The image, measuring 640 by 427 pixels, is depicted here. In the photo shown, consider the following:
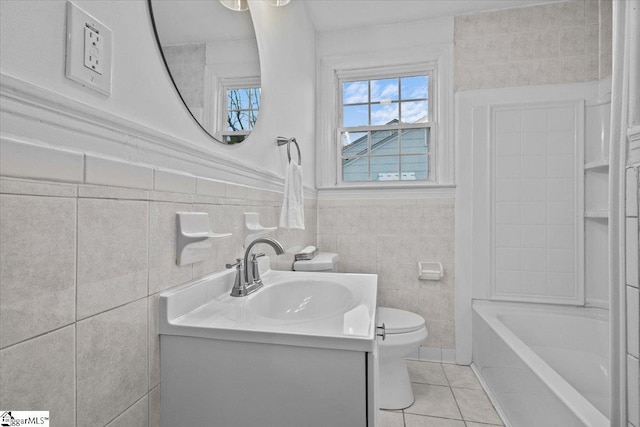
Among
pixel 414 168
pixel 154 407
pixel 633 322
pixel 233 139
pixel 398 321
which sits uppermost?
pixel 414 168

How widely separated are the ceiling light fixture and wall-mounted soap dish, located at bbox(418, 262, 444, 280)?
→ 188 centimetres

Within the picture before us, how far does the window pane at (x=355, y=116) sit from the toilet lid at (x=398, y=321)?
4.82 feet

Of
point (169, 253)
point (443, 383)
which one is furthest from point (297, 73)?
point (443, 383)

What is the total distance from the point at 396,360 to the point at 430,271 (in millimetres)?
730

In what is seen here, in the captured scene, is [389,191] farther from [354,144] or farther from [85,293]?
[85,293]

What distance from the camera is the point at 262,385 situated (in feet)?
2.32

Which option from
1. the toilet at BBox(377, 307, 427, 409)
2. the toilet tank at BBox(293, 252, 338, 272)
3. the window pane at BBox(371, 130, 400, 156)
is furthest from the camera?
the window pane at BBox(371, 130, 400, 156)

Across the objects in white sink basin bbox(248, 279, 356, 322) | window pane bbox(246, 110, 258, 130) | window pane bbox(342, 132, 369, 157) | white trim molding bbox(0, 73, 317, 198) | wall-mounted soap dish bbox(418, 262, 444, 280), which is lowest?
wall-mounted soap dish bbox(418, 262, 444, 280)

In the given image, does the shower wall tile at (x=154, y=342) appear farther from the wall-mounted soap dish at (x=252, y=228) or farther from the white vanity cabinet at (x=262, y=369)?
the wall-mounted soap dish at (x=252, y=228)

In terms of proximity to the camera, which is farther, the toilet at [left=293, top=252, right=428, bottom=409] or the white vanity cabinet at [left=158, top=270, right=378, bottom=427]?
the toilet at [left=293, top=252, right=428, bottom=409]

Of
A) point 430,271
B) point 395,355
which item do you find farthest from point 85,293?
point 430,271

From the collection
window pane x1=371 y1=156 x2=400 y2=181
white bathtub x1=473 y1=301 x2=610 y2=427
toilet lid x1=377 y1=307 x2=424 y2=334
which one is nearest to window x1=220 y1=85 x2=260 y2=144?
toilet lid x1=377 y1=307 x2=424 y2=334

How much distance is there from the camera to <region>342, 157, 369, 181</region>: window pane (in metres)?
2.63

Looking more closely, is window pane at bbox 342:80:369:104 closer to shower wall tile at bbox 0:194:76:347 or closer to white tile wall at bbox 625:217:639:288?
white tile wall at bbox 625:217:639:288
